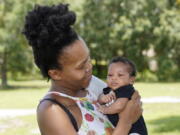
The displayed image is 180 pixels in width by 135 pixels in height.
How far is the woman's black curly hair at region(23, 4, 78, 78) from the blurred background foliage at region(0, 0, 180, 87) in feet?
101

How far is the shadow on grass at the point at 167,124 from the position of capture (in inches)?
439

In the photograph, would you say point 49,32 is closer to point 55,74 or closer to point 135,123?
point 55,74

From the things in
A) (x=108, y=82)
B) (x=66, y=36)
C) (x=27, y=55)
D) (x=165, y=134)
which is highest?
(x=66, y=36)

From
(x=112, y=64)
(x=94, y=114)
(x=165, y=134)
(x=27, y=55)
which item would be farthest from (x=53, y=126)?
(x=27, y=55)

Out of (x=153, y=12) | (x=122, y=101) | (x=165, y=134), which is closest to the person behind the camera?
(x=122, y=101)

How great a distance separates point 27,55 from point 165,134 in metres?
23.7

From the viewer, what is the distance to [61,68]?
2.57 m

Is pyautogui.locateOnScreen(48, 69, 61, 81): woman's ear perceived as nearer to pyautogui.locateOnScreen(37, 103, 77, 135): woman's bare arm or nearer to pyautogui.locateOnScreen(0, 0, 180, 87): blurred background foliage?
pyautogui.locateOnScreen(37, 103, 77, 135): woman's bare arm

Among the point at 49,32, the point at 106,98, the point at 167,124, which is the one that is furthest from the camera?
the point at 167,124

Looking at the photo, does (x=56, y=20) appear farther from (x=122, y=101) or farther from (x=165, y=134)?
(x=165, y=134)

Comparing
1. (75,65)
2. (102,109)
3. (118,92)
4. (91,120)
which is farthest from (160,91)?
(75,65)

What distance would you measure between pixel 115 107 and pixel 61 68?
49 cm

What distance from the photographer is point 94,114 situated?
273 centimetres

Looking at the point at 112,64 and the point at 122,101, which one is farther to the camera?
the point at 112,64
